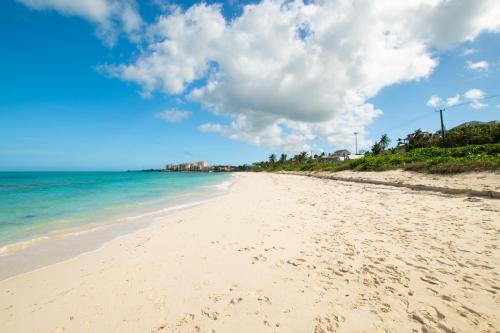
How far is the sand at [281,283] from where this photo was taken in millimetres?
2758

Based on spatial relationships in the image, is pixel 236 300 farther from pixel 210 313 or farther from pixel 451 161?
pixel 451 161

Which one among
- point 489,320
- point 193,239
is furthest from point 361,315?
point 193,239

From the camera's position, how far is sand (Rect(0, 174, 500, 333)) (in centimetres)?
276

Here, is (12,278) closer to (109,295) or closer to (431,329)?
(109,295)

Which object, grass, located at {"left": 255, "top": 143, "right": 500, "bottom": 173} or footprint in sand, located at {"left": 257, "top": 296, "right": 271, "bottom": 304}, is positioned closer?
footprint in sand, located at {"left": 257, "top": 296, "right": 271, "bottom": 304}

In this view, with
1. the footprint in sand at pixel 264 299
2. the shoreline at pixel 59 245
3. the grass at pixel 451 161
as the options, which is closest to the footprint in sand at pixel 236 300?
the footprint in sand at pixel 264 299

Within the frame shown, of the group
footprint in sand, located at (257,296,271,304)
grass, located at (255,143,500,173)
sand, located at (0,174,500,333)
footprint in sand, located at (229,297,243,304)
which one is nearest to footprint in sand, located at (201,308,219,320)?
sand, located at (0,174,500,333)

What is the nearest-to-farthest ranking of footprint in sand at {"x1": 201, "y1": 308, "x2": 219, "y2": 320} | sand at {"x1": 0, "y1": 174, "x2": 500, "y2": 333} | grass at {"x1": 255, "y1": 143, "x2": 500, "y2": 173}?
sand at {"x1": 0, "y1": 174, "x2": 500, "y2": 333} → footprint in sand at {"x1": 201, "y1": 308, "x2": 219, "y2": 320} → grass at {"x1": 255, "y1": 143, "x2": 500, "y2": 173}

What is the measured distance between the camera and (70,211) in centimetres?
1225

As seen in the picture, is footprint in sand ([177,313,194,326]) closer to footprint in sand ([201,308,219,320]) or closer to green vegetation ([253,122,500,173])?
footprint in sand ([201,308,219,320])

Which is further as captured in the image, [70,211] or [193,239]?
[70,211]

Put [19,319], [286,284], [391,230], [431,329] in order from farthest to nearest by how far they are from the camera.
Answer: [391,230] → [286,284] → [19,319] → [431,329]

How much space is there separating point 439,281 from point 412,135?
251ft

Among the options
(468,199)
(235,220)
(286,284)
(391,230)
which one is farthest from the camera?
(468,199)
